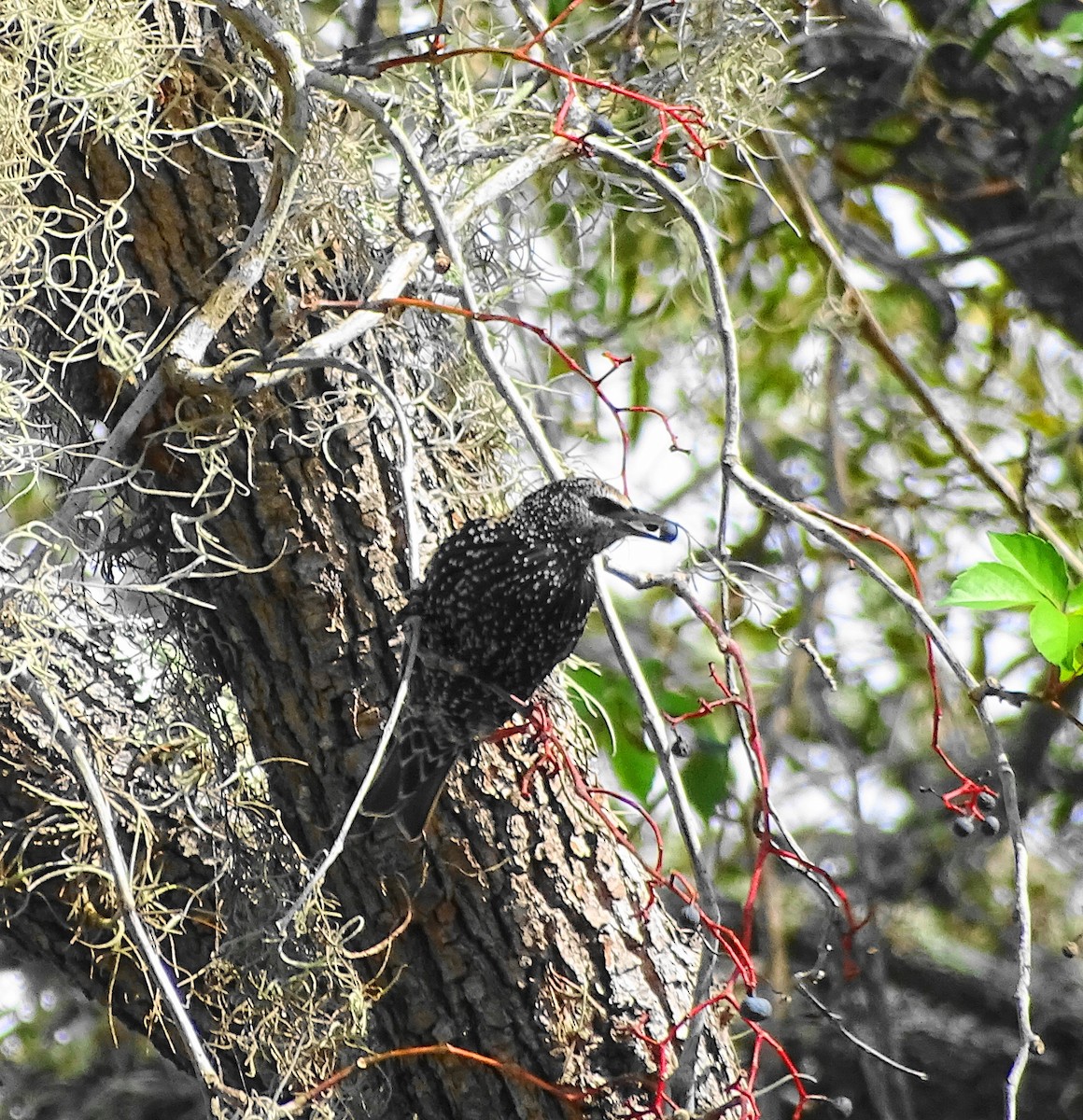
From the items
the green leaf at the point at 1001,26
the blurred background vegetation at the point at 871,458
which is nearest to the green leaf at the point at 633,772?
the blurred background vegetation at the point at 871,458

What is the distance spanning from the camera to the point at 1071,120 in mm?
2293

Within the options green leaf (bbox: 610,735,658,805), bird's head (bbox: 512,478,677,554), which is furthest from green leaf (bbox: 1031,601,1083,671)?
green leaf (bbox: 610,735,658,805)

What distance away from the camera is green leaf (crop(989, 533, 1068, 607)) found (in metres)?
1.37

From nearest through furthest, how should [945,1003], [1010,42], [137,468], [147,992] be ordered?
[137,468] < [147,992] < [1010,42] < [945,1003]

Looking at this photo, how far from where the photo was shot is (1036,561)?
4.55 ft

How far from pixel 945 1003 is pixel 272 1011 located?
1.74 meters

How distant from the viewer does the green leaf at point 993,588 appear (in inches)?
53.4

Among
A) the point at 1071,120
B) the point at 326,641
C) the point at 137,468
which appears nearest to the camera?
the point at 137,468

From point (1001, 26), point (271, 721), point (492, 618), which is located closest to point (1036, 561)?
point (492, 618)

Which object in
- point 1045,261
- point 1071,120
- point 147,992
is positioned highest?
point 1071,120

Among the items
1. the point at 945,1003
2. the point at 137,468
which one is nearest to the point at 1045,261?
the point at 945,1003

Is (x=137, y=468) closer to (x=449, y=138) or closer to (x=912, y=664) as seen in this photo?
(x=449, y=138)

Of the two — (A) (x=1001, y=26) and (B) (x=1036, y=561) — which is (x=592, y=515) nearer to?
(B) (x=1036, y=561)

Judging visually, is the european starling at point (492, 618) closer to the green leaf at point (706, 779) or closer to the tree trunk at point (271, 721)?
the tree trunk at point (271, 721)
